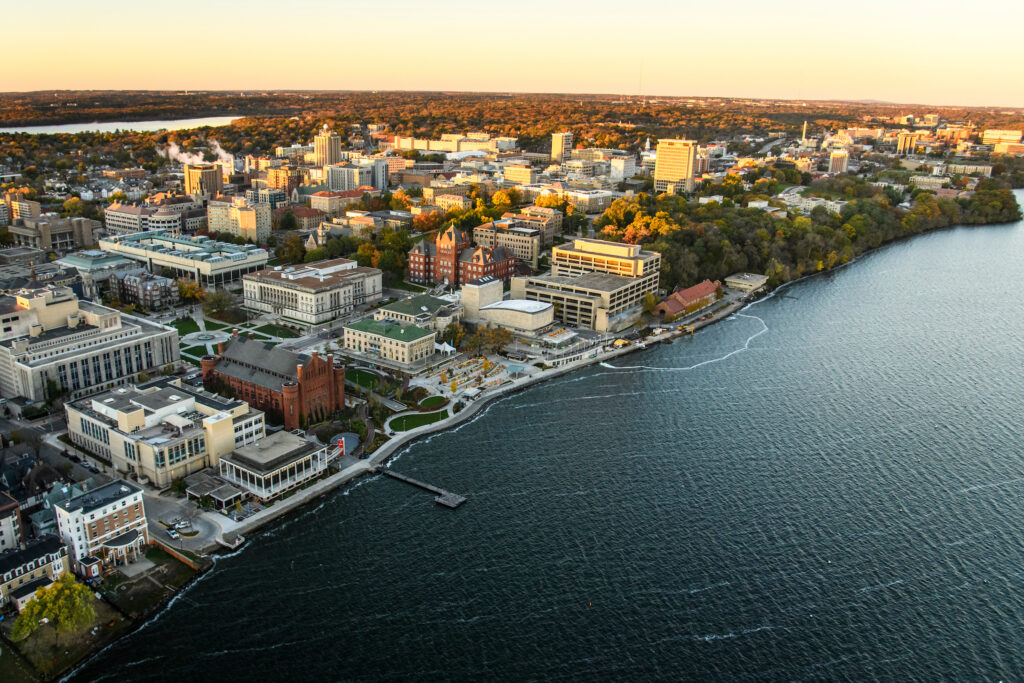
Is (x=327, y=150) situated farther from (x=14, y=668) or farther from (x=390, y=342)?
(x=14, y=668)

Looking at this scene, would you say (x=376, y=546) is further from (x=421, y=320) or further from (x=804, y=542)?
(x=421, y=320)

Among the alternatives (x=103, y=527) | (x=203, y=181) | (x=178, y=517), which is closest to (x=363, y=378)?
(x=178, y=517)

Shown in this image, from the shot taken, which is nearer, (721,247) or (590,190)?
(721,247)

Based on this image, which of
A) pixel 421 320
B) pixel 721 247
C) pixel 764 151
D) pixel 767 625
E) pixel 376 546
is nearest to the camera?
pixel 767 625

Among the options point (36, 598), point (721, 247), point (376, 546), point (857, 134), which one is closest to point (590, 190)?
point (721, 247)

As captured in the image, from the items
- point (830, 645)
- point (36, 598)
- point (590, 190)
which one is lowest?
point (830, 645)

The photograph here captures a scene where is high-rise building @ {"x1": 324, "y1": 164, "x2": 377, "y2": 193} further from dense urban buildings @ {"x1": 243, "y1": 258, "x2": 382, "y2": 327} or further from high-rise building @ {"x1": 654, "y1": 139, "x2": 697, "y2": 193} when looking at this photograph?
dense urban buildings @ {"x1": 243, "y1": 258, "x2": 382, "y2": 327}
